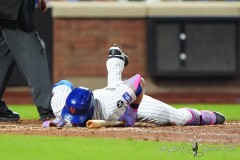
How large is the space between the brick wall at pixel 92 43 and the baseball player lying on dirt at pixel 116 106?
24.8 ft

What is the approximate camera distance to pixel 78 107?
7.25m

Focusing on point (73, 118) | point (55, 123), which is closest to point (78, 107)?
point (73, 118)

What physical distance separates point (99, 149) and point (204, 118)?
6.68 feet

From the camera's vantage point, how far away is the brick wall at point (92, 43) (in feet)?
51.0

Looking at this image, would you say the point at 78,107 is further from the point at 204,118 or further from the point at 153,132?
the point at 204,118

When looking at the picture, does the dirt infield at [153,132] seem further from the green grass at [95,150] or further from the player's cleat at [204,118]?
the green grass at [95,150]

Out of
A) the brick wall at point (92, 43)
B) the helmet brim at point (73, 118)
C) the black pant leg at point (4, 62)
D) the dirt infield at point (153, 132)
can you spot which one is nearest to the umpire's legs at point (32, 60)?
the black pant leg at point (4, 62)

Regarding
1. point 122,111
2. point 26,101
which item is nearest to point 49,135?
point 122,111

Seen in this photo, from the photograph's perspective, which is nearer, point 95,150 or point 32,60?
point 95,150

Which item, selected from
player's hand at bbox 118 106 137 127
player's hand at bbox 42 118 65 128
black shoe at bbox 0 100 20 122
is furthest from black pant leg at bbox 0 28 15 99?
player's hand at bbox 118 106 137 127

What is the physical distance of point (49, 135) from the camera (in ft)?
23.1

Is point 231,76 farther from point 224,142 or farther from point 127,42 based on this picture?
point 224,142

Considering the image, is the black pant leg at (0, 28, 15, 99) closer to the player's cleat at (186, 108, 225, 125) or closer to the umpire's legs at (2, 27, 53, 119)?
the umpire's legs at (2, 27, 53, 119)

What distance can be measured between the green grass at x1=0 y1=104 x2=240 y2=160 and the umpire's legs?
1353mm
